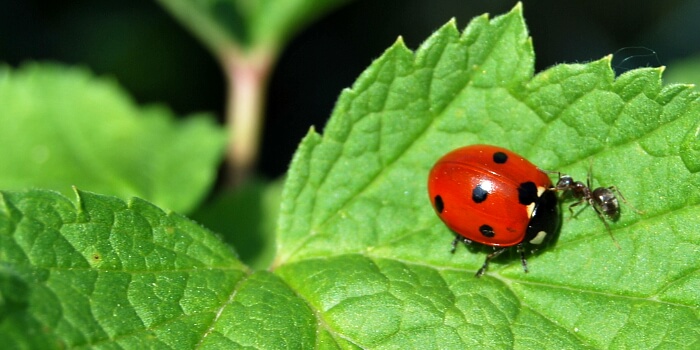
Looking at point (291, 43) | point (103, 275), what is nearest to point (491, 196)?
point (103, 275)

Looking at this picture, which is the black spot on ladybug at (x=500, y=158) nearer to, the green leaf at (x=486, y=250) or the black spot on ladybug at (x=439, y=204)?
the green leaf at (x=486, y=250)

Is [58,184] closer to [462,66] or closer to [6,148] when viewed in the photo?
[6,148]

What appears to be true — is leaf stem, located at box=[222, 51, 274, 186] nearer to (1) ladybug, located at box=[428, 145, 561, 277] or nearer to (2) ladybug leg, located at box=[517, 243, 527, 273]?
(1) ladybug, located at box=[428, 145, 561, 277]

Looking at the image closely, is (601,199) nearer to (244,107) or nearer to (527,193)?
(527,193)

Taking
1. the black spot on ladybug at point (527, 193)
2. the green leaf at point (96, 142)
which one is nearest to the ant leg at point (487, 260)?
the black spot on ladybug at point (527, 193)

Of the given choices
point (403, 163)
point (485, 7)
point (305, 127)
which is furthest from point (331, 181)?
point (485, 7)

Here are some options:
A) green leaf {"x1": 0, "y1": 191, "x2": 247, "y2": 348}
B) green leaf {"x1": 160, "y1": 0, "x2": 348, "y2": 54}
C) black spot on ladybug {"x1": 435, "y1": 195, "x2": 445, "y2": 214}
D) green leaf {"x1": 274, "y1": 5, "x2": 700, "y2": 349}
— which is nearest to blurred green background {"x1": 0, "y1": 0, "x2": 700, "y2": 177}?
green leaf {"x1": 160, "y1": 0, "x2": 348, "y2": 54}
